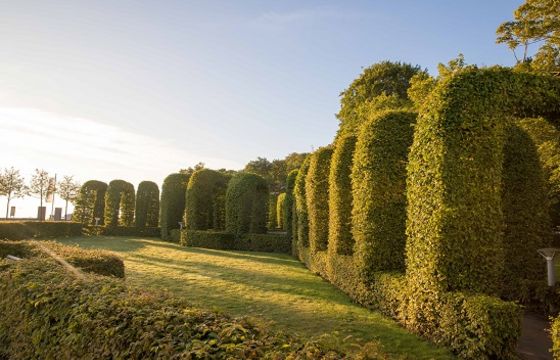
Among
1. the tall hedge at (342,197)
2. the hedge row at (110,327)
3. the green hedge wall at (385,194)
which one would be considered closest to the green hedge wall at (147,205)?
the tall hedge at (342,197)

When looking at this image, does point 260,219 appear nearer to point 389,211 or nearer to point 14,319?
point 389,211

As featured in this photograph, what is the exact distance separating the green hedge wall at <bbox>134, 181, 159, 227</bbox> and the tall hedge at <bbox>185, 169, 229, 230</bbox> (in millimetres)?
7237

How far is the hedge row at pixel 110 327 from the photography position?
129 inches

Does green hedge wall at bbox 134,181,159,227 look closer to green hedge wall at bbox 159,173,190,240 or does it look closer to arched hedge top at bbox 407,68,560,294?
green hedge wall at bbox 159,173,190,240

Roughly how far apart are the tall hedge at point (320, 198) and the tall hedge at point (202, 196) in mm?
13760

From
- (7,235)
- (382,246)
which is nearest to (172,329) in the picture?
(382,246)

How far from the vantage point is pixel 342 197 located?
1202cm

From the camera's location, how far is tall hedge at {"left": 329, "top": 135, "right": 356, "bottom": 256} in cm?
1199

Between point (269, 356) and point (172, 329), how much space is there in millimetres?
1154

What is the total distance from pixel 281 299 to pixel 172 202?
22.0m

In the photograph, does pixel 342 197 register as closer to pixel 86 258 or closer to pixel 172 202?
pixel 86 258

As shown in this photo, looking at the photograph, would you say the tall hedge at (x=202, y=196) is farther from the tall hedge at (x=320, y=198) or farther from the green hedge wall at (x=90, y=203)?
the tall hedge at (x=320, y=198)

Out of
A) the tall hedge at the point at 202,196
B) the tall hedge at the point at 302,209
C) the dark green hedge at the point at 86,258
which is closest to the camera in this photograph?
the dark green hedge at the point at 86,258

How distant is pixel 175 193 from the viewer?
30.5 m
